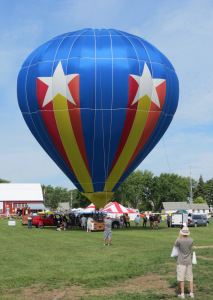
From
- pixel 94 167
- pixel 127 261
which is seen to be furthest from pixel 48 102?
pixel 127 261

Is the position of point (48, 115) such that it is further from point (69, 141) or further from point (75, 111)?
point (69, 141)

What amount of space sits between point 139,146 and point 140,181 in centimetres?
7692

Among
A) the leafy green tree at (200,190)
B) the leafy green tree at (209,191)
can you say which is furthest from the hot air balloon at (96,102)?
the leafy green tree at (209,191)

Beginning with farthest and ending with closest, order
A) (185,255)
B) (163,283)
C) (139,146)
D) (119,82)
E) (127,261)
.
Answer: (139,146), (119,82), (127,261), (163,283), (185,255)

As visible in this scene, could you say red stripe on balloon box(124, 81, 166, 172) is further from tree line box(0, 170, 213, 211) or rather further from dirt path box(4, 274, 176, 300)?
tree line box(0, 170, 213, 211)

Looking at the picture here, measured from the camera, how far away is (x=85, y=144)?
2539cm

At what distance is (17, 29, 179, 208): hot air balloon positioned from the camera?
24578 millimetres

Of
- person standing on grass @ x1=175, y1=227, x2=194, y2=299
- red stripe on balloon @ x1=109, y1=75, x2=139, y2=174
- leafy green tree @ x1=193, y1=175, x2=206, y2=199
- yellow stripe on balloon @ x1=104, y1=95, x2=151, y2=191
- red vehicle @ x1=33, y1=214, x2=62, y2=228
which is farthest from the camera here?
leafy green tree @ x1=193, y1=175, x2=206, y2=199

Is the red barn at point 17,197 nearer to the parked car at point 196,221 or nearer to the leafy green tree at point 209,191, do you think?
the parked car at point 196,221

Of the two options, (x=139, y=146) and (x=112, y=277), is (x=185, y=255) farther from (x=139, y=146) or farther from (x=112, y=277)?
→ (x=139, y=146)

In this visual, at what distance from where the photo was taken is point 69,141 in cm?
2538

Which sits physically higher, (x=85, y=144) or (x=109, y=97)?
(x=109, y=97)

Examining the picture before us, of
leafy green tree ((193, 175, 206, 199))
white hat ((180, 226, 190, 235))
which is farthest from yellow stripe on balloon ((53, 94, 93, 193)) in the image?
leafy green tree ((193, 175, 206, 199))

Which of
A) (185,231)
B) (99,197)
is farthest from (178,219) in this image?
(185,231)
